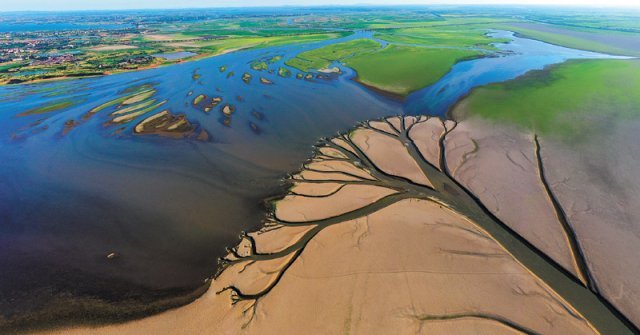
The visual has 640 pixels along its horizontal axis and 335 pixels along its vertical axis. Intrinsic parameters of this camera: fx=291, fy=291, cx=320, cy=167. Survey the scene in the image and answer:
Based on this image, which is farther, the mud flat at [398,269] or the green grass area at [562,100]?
the green grass area at [562,100]

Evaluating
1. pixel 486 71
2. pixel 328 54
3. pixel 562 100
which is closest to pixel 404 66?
pixel 486 71

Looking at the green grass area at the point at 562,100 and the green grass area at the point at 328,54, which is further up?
the green grass area at the point at 328,54

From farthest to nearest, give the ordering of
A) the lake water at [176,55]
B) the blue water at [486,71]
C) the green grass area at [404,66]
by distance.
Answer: the lake water at [176,55], the green grass area at [404,66], the blue water at [486,71]

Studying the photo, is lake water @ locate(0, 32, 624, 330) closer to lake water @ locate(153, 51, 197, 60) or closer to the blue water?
the blue water

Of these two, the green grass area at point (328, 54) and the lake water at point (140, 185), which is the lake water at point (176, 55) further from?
the lake water at point (140, 185)

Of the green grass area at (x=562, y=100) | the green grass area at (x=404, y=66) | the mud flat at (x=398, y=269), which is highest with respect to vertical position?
the green grass area at (x=404, y=66)

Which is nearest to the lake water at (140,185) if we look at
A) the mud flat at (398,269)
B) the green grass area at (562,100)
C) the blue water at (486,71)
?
the blue water at (486,71)

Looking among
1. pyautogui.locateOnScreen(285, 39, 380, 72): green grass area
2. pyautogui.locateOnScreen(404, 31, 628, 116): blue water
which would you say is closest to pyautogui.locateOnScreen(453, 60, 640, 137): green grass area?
pyautogui.locateOnScreen(404, 31, 628, 116): blue water
